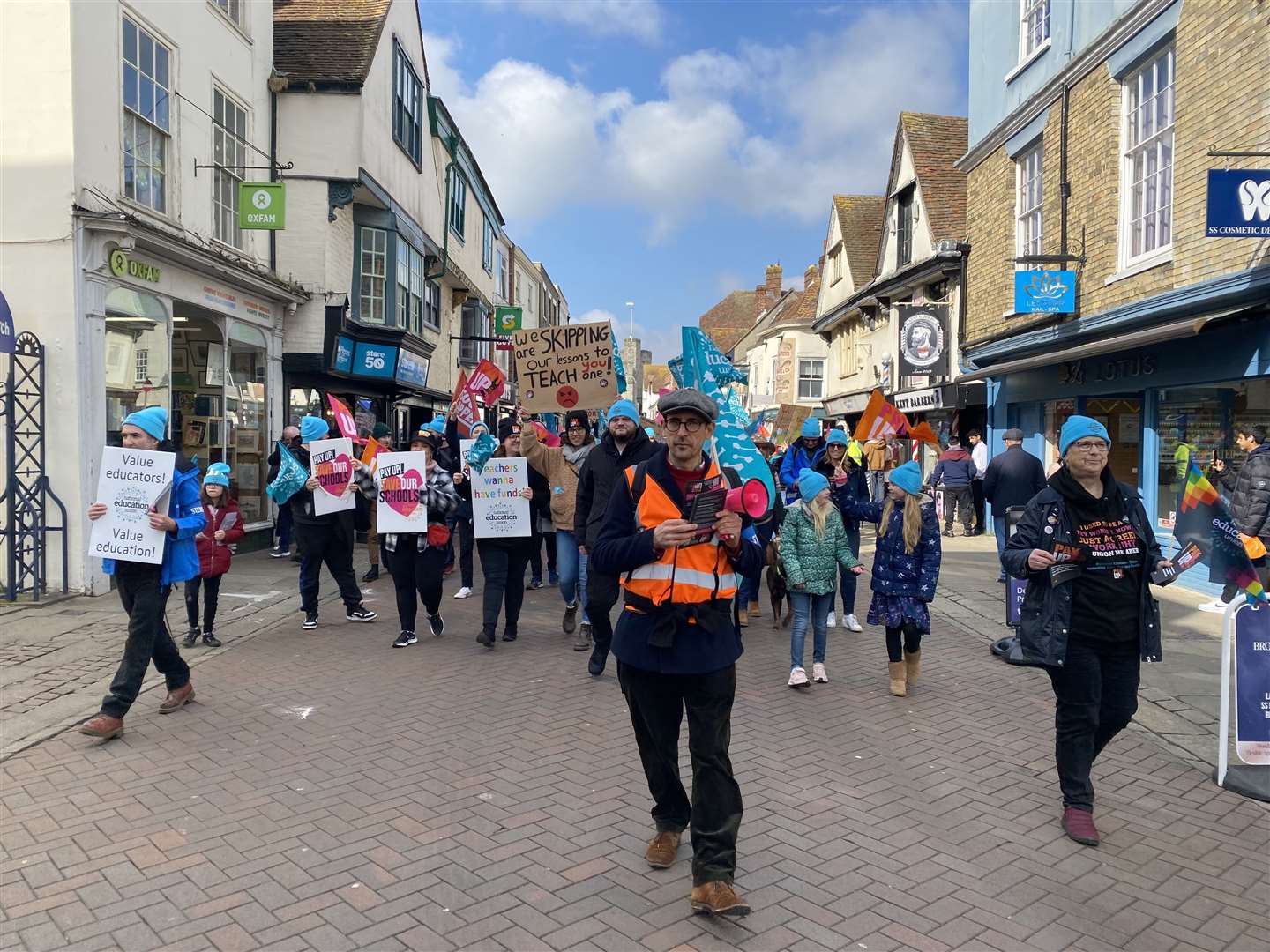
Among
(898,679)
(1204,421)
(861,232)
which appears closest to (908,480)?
(898,679)

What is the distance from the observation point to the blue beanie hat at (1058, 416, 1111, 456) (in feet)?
14.1

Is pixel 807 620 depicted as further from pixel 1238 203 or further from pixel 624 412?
pixel 1238 203

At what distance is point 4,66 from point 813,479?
368 inches

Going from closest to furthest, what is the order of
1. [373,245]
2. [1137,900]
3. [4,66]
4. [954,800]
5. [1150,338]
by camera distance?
1. [1137,900]
2. [954,800]
3. [4,66]
4. [1150,338]
5. [373,245]

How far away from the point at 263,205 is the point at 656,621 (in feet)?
36.6

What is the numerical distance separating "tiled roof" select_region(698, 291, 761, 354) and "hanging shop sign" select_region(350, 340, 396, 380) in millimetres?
49969

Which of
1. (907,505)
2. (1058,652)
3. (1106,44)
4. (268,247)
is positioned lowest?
(1058,652)

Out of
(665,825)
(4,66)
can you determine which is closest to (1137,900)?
(665,825)

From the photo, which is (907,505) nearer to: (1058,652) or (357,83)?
(1058,652)

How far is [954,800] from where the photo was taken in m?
4.70

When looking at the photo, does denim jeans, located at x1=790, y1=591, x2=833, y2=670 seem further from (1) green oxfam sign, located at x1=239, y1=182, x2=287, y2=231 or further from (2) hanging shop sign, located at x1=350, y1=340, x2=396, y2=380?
(2) hanging shop sign, located at x1=350, y1=340, x2=396, y2=380

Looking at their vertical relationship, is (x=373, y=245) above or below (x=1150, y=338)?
above

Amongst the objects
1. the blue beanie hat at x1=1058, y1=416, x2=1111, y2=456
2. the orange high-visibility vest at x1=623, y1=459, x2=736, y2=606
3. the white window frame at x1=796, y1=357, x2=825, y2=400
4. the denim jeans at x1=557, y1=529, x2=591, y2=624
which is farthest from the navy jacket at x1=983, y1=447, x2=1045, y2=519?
the white window frame at x1=796, y1=357, x2=825, y2=400

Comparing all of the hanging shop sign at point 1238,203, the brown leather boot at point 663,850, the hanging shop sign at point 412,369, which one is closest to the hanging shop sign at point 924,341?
the hanging shop sign at point 412,369
